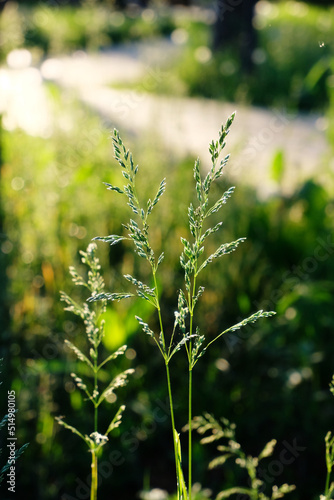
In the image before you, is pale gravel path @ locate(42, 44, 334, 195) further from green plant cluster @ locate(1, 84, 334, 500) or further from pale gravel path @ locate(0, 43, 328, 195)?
green plant cluster @ locate(1, 84, 334, 500)

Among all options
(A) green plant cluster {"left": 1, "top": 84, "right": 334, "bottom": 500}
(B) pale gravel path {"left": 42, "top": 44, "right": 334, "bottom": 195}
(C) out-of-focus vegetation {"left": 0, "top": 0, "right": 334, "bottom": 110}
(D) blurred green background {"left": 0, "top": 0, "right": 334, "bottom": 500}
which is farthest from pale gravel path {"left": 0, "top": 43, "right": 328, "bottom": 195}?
(A) green plant cluster {"left": 1, "top": 84, "right": 334, "bottom": 500}

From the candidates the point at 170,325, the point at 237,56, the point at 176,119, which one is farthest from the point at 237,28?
the point at 170,325

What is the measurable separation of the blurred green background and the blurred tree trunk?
446 centimetres

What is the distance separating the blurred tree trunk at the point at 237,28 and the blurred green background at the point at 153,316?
4.46m

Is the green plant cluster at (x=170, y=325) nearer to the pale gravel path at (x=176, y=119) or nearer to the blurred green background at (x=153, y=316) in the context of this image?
the blurred green background at (x=153, y=316)

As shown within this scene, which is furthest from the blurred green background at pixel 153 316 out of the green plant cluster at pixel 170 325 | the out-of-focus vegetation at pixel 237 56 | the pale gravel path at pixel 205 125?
the out-of-focus vegetation at pixel 237 56

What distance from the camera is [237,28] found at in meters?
9.38

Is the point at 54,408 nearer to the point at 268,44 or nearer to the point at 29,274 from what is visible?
the point at 29,274

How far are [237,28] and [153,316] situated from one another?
7.96 m

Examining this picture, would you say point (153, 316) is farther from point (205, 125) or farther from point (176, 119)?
point (205, 125)

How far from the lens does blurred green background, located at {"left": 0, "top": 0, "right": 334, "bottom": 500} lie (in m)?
1.95

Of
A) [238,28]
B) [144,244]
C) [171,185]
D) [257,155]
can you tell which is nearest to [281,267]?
[171,185]

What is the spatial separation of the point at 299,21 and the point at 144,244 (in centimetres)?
1306

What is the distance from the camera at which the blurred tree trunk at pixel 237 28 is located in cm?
789
